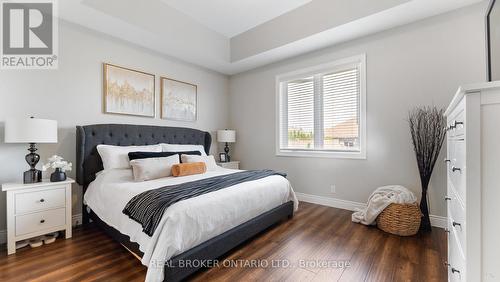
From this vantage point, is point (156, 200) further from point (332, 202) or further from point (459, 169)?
point (332, 202)

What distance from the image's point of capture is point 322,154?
3537mm

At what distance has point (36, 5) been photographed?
2477mm

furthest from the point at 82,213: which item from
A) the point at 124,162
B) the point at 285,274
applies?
the point at 285,274

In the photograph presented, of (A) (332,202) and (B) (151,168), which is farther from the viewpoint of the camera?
(A) (332,202)

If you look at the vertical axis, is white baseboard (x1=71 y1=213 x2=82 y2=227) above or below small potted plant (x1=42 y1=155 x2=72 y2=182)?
below

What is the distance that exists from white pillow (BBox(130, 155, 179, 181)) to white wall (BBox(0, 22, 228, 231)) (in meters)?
0.97

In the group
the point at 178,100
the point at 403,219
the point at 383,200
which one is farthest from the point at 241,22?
the point at 403,219

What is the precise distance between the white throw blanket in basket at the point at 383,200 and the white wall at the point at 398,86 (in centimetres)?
28

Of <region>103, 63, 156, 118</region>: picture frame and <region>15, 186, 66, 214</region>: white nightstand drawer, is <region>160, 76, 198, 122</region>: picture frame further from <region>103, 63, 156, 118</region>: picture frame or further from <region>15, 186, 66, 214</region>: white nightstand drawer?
<region>15, 186, 66, 214</region>: white nightstand drawer

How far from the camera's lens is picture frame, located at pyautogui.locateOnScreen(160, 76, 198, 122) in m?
3.69

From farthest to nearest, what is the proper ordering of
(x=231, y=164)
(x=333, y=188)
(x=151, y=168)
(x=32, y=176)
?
(x=231, y=164) → (x=333, y=188) → (x=151, y=168) → (x=32, y=176)

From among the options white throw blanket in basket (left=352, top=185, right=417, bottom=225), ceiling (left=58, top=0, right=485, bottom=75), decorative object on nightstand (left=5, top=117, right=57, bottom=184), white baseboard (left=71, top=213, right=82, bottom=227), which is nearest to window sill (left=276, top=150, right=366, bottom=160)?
white throw blanket in basket (left=352, top=185, right=417, bottom=225)

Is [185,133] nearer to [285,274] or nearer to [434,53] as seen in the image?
[285,274]

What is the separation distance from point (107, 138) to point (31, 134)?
A: 0.86 metres
